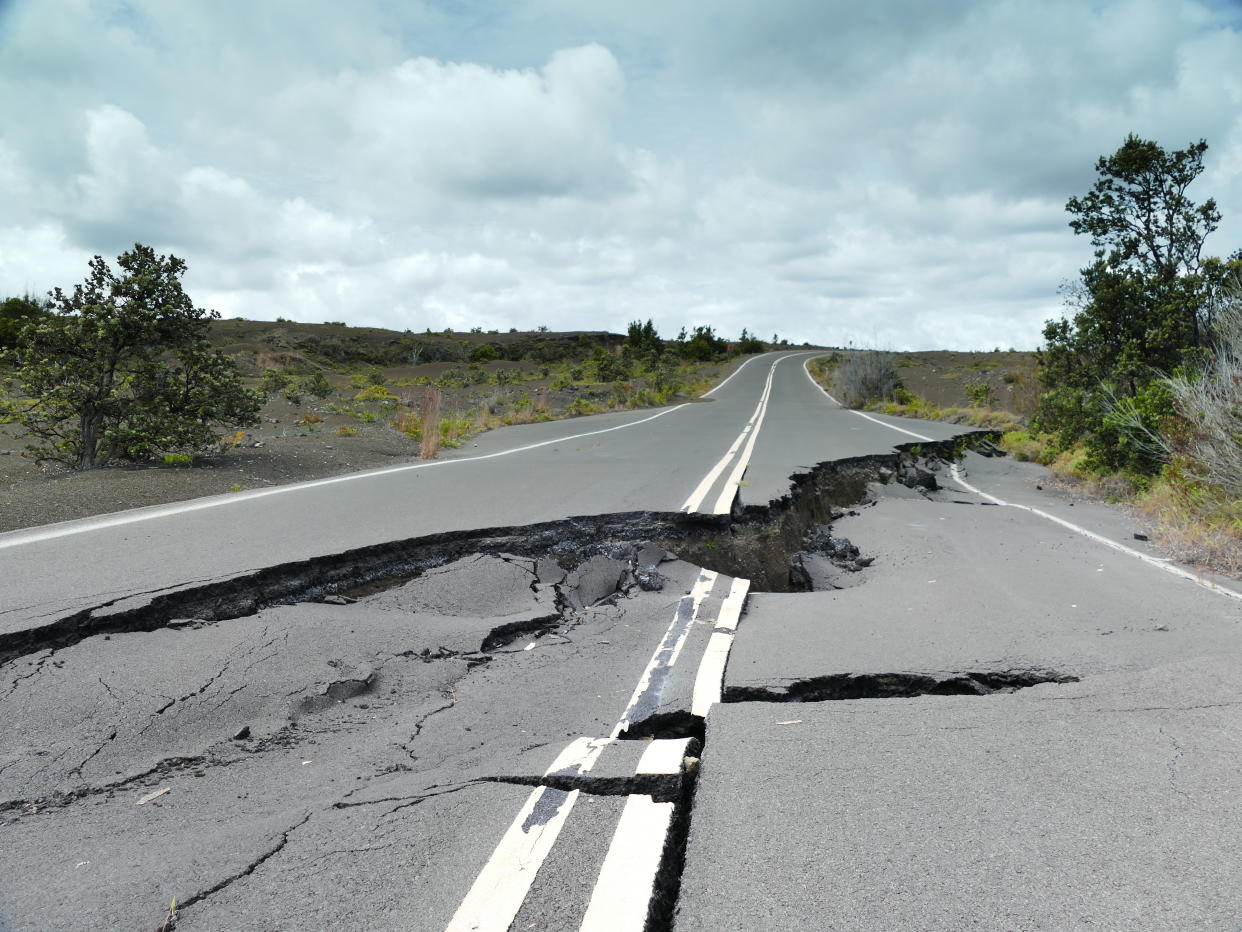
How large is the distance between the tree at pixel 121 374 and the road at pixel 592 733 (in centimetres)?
370

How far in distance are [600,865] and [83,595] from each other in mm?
3631

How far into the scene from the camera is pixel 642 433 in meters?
17.4

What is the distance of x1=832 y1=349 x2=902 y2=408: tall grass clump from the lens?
105 ft

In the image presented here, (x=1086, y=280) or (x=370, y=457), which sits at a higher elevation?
(x=1086, y=280)

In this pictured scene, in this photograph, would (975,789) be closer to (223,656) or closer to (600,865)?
(600,865)

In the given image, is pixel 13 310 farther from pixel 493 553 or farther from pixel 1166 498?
pixel 1166 498

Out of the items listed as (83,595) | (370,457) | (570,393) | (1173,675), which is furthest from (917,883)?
(570,393)

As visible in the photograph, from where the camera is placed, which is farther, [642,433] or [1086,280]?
[642,433]

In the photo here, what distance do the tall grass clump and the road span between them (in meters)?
25.9

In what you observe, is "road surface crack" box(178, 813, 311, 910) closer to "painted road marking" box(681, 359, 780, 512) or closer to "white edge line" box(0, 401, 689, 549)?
"white edge line" box(0, 401, 689, 549)

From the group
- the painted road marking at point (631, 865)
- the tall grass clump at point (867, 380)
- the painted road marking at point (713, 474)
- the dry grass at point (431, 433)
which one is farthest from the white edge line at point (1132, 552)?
the tall grass clump at point (867, 380)

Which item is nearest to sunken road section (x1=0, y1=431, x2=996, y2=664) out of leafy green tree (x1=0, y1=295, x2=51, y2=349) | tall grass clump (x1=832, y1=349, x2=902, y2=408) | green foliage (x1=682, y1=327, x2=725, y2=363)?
tall grass clump (x1=832, y1=349, x2=902, y2=408)

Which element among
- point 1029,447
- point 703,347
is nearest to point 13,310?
point 1029,447

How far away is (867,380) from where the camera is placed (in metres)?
32.7
